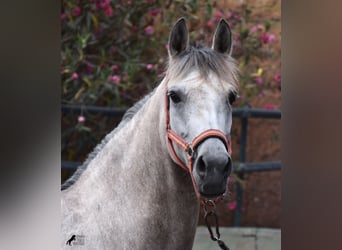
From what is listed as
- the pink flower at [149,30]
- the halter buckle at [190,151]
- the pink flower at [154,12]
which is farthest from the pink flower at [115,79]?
the halter buckle at [190,151]

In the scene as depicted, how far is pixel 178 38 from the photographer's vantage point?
7.29 ft

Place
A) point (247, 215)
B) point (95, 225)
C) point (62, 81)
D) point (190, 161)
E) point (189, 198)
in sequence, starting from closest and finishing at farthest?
point (190, 161) < point (189, 198) < point (95, 225) < point (247, 215) < point (62, 81)

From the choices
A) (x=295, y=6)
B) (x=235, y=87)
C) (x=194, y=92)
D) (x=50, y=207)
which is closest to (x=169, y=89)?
(x=194, y=92)

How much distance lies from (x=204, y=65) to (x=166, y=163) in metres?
0.43

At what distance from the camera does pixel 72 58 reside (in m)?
2.86

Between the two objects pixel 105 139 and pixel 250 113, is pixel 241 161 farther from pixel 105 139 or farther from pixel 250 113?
pixel 105 139

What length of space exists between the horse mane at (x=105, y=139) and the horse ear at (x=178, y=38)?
257mm

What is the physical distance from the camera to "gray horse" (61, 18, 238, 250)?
2057 millimetres

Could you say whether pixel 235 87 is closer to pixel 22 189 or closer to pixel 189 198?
pixel 189 198

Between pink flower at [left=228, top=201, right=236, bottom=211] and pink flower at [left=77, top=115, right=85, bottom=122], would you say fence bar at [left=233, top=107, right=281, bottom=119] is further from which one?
pink flower at [left=77, top=115, right=85, bottom=122]

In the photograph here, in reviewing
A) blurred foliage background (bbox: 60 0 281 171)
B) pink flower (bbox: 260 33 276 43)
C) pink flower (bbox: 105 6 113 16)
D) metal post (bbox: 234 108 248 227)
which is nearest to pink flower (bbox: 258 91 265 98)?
blurred foliage background (bbox: 60 0 281 171)

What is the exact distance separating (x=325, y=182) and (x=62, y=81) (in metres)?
1.42

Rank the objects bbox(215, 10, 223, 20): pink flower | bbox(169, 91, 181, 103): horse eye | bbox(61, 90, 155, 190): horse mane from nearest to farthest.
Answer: bbox(169, 91, 181, 103): horse eye
bbox(61, 90, 155, 190): horse mane
bbox(215, 10, 223, 20): pink flower

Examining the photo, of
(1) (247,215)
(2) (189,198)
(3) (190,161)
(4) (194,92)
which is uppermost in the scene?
(4) (194,92)
